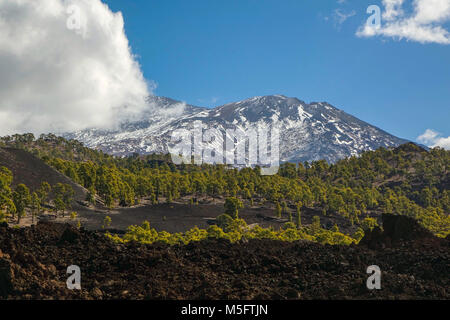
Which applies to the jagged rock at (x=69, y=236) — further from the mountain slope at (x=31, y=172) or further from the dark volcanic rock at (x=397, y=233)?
the mountain slope at (x=31, y=172)

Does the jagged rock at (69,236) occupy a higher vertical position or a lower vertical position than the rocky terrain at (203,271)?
higher

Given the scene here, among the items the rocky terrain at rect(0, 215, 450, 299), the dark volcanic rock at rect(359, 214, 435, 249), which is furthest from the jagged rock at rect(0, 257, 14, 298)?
the dark volcanic rock at rect(359, 214, 435, 249)

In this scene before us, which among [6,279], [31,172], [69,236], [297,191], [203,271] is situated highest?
[31,172]

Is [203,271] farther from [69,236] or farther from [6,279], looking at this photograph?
[69,236]

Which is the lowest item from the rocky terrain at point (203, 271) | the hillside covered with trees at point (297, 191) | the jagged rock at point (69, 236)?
the rocky terrain at point (203, 271)

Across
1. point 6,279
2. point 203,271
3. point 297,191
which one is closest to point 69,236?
point 203,271

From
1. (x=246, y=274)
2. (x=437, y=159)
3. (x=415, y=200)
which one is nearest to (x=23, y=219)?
(x=246, y=274)

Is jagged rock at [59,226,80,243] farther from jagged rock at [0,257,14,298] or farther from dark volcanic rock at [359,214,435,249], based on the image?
A: dark volcanic rock at [359,214,435,249]

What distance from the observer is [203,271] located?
21266mm

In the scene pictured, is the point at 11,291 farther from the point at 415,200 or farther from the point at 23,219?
the point at 415,200

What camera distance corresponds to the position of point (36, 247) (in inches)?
949

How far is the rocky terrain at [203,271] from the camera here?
55.9 feet

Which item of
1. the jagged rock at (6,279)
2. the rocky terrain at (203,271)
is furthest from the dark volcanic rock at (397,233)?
the jagged rock at (6,279)

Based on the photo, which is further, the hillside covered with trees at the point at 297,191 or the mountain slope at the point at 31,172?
the mountain slope at the point at 31,172
